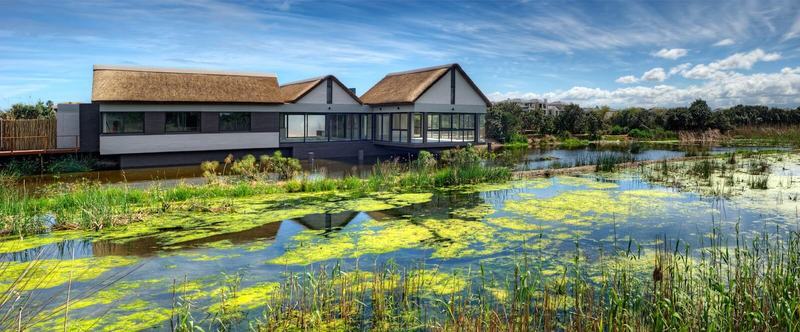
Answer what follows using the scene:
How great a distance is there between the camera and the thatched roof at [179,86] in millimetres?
21953

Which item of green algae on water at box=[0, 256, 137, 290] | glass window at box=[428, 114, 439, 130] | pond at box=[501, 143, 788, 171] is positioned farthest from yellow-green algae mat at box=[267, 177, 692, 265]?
glass window at box=[428, 114, 439, 130]

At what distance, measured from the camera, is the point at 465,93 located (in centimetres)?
2802

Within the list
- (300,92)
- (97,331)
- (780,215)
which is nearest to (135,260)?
(97,331)

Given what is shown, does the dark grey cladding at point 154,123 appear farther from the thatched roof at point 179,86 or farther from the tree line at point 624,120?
the tree line at point 624,120

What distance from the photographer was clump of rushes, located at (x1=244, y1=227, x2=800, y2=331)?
5.06 m

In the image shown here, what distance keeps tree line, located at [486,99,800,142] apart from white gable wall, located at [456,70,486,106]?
14869 mm

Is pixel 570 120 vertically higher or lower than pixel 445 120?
higher

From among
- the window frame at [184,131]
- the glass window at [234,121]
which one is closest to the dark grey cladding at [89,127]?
the window frame at [184,131]

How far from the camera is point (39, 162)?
20609 millimetres

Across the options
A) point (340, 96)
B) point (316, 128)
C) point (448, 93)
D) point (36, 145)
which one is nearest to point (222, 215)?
point (36, 145)

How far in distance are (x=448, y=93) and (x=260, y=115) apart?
30.8 feet

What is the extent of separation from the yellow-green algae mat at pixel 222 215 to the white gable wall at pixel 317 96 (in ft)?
42.1

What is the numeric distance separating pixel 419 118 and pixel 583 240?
1883 cm

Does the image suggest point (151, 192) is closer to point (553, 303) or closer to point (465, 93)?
point (553, 303)
